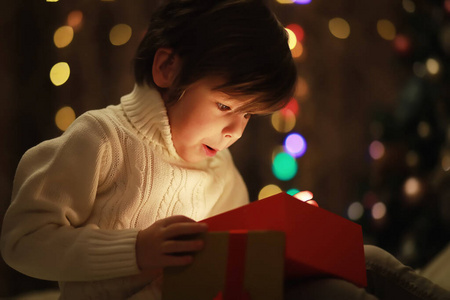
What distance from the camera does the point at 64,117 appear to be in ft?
5.46

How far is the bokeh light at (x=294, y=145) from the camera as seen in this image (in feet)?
6.70

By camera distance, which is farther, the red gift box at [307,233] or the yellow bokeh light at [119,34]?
the yellow bokeh light at [119,34]

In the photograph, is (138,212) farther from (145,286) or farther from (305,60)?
(305,60)

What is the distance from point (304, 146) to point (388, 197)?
469 millimetres

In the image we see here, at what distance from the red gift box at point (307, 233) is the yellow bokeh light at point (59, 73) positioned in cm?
108

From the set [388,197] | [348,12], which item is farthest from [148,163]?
[348,12]

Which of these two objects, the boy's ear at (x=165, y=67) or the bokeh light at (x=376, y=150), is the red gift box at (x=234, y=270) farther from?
the bokeh light at (x=376, y=150)

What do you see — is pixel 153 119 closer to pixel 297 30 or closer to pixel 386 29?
pixel 297 30

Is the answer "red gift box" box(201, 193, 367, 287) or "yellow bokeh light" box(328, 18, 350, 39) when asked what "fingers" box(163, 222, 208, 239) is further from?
"yellow bokeh light" box(328, 18, 350, 39)

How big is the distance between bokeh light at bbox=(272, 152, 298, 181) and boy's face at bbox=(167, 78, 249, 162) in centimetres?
97

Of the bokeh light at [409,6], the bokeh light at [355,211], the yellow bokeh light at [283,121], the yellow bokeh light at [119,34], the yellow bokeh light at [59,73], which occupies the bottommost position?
the bokeh light at [355,211]

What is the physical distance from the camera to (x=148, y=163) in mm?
1011

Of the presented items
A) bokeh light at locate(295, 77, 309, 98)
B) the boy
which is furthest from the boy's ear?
bokeh light at locate(295, 77, 309, 98)

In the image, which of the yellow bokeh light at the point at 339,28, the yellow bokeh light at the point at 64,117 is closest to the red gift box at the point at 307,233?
the yellow bokeh light at the point at 64,117
